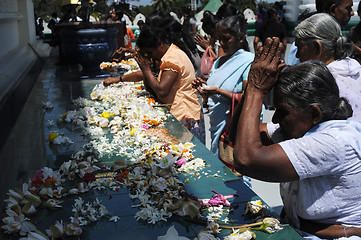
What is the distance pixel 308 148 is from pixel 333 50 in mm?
1131

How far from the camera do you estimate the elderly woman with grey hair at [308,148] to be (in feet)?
5.35

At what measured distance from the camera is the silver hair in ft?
8.15

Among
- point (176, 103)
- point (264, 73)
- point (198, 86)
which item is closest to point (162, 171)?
point (264, 73)

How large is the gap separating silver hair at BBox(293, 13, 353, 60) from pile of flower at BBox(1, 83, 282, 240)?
3.31 feet

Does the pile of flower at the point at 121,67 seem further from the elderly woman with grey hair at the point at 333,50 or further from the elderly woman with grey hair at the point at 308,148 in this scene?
the elderly woman with grey hair at the point at 308,148

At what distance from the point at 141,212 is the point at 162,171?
1.45 feet

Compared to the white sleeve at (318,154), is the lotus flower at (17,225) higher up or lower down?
lower down

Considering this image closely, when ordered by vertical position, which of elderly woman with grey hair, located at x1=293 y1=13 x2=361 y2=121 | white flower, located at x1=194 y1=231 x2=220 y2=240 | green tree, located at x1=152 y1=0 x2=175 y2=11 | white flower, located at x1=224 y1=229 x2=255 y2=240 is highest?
elderly woman with grey hair, located at x1=293 y1=13 x2=361 y2=121

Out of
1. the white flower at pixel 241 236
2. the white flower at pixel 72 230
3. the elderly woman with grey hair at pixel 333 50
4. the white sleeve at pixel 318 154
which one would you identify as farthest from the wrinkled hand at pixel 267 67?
the white flower at pixel 72 230

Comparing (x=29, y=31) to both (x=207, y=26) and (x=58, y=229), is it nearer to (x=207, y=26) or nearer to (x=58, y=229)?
(x=207, y=26)

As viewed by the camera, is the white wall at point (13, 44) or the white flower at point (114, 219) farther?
the white wall at point (13, 44)

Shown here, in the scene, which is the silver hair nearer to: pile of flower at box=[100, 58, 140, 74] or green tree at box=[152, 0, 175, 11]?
pile of flower at box=[100, 58, 140, 74]

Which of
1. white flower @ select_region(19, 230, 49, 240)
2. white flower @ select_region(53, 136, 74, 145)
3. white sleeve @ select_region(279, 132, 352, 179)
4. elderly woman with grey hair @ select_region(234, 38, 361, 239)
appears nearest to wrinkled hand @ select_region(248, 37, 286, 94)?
elderly woman with grey hair @ select_region(234, 38, 361, 239)

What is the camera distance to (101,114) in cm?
343
